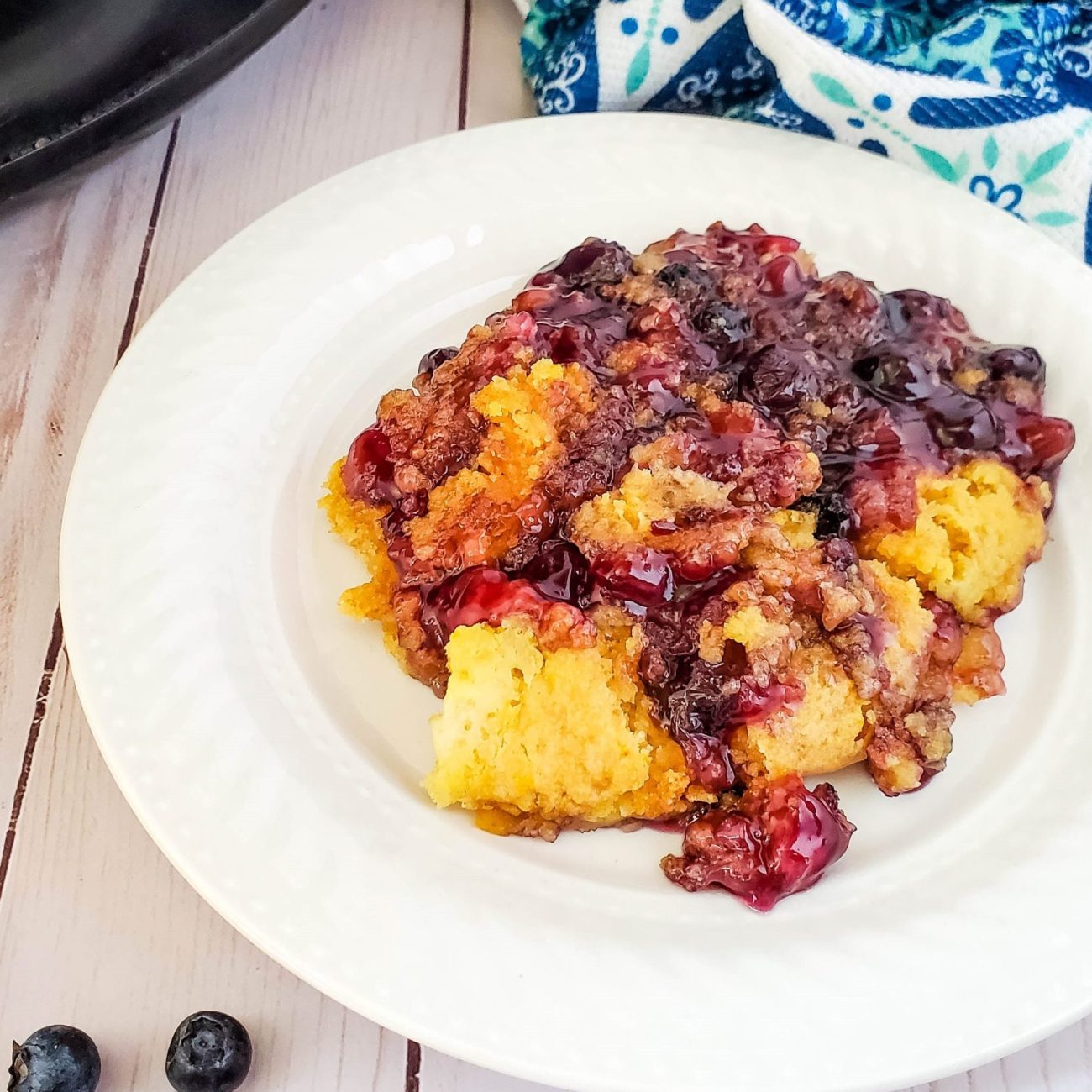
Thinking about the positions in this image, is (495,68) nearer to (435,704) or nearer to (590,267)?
(590,267)

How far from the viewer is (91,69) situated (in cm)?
237

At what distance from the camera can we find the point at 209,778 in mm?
1696

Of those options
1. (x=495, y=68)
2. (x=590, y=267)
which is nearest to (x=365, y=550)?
(x=590, y=267)

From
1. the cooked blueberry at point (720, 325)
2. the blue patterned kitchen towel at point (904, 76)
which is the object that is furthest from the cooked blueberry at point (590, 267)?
the blue patterned kitchen towel at point (904, 76)

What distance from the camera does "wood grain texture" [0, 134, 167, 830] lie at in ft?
7.21

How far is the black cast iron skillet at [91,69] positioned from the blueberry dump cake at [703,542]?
0.96 metres

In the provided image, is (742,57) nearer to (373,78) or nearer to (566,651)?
(373,78)

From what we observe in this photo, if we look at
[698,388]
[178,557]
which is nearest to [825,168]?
[698,388]

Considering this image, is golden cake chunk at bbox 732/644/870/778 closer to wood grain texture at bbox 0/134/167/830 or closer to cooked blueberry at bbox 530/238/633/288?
cooked blueberry at bbox 530/238/633/288

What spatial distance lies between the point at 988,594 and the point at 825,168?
1.08 meters

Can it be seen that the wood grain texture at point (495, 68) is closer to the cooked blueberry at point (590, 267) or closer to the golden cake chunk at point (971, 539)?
the cooked blueberry at point (590, 267)

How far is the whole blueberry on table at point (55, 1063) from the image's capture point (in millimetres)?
1646

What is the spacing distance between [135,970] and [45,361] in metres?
1.44

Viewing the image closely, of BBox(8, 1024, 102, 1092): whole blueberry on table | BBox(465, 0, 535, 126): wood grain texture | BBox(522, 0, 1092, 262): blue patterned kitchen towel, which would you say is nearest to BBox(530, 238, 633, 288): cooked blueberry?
BBox(522, 0, 1092, 262): blue patterned kitchen towel
